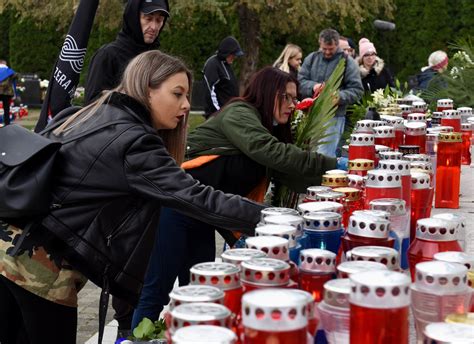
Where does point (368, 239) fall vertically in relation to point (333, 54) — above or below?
below

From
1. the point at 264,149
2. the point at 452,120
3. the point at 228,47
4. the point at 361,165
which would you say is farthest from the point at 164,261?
the point at 228,47

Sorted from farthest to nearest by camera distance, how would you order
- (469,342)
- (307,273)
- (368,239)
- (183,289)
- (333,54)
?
(333,54) → (368,239) → (307,273) → (183,289) → (469,342)

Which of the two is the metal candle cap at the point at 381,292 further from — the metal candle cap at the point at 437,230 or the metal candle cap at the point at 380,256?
the metal candle cap at the point at 437,230

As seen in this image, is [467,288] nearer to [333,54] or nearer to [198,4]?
[333,54]

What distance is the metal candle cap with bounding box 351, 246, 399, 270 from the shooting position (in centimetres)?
175

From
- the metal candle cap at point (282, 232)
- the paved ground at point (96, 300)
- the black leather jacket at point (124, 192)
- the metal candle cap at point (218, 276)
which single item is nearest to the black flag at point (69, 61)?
the paved ground at point (96, 300)

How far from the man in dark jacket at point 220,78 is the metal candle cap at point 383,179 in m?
9.71

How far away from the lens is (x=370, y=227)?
197 centimetres

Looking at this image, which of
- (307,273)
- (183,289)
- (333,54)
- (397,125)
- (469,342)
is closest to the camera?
(469,342)

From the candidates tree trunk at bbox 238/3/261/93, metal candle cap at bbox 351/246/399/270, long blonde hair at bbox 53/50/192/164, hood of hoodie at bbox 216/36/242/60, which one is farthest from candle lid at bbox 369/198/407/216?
tree trunk at bbox 238/3/261/93

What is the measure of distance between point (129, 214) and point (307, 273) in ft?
4.38

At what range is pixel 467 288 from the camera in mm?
1623

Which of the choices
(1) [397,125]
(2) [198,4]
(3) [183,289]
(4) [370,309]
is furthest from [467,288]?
(2) [198,4]

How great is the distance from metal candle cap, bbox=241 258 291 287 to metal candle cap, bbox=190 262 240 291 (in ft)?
0.07
